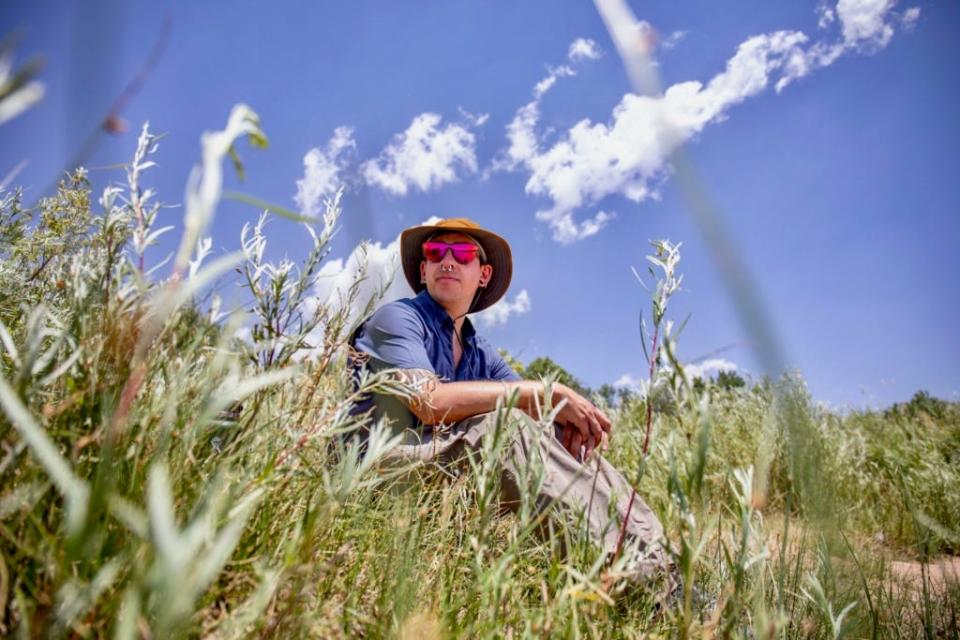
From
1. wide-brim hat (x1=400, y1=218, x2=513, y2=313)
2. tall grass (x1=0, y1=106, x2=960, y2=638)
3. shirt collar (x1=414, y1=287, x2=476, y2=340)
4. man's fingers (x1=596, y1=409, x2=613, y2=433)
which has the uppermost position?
wide-brim hat (x1=400, y1=218, x2=513, y2=313)

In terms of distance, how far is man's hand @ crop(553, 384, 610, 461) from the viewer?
236 centimetres

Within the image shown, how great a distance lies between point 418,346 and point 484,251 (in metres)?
1.58

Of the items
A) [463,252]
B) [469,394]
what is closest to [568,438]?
[469,394]

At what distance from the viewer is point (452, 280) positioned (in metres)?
3.41

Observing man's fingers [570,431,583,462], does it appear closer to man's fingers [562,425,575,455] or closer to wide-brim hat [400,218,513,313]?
man's fingers [562,425,575,455]

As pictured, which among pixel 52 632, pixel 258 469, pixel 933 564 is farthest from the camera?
pixel 933 564

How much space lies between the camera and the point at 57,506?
74 centimetres

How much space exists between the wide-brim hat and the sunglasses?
20 cm

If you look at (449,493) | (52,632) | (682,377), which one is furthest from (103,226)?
(449,493)

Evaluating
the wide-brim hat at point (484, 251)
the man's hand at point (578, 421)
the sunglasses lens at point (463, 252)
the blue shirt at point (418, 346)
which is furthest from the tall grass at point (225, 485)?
the wide-brim hat at point (484, 251)

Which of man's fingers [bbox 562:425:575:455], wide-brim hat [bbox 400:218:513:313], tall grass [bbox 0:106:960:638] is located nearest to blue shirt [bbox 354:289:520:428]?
wide-brim hat [bbox 400:218:513:313]

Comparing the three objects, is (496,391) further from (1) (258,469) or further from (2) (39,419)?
(2) (39,419)

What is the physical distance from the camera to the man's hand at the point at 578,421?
2.36 metres

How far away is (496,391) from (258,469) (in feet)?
4.47
